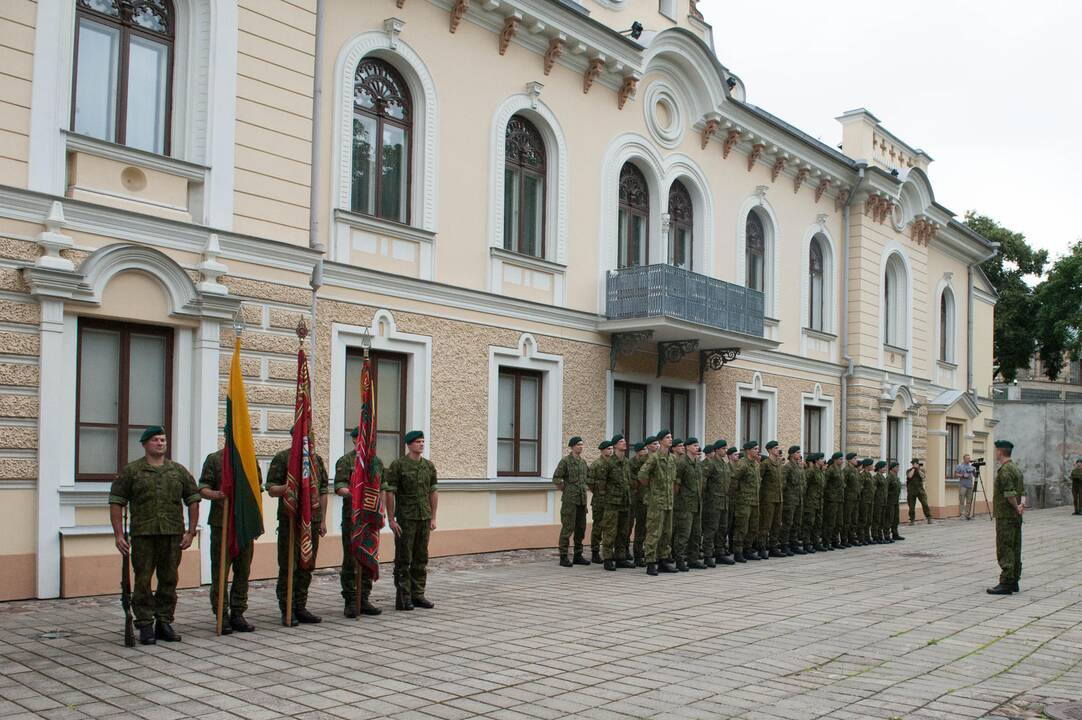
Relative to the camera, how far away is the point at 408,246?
14422 millimetres

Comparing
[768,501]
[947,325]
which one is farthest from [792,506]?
[947,325]

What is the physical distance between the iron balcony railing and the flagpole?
9.47 metres

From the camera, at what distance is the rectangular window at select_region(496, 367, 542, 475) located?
52.3ft

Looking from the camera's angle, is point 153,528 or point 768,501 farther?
point 768,501

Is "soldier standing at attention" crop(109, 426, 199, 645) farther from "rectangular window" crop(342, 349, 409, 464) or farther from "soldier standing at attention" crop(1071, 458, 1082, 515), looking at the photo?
"soldier standing at attention" crop(1071, 458, 1082, 515)

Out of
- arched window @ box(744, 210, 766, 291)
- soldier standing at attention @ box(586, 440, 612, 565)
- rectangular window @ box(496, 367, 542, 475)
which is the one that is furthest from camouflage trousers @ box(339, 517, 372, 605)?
arched window @ box(744, 210, 766, 291)

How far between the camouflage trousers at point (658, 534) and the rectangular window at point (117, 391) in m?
6.32

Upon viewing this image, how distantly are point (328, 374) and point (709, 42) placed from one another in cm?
1237

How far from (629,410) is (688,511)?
13.6 feet

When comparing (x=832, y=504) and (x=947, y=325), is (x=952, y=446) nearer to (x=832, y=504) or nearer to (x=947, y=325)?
(x=947, y=325)

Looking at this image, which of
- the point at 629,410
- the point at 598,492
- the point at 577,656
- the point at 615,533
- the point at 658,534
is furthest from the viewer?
the point at 629,410

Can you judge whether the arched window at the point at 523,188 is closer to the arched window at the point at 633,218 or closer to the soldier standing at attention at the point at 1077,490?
the arched window at the point at 633,218

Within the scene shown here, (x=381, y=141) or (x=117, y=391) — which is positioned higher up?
(x=381, y=141)

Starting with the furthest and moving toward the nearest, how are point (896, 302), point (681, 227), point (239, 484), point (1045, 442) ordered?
1. point (1045, 442)
2. point (896, 302)
3. point (681, 227)
4. point (239, 484)
